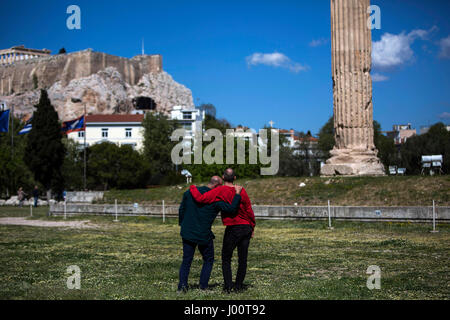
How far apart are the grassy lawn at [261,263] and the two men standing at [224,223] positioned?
1.08 feet

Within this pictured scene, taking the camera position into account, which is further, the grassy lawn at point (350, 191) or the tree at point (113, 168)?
the tree at point (113, 168)

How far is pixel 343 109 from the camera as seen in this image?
88.5 feet

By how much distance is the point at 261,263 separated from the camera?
11.6 meters

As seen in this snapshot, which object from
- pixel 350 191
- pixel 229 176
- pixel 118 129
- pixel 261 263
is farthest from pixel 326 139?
pixel 229 176

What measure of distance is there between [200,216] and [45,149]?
49.1 m

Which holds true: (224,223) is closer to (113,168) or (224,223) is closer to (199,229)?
(199,229)

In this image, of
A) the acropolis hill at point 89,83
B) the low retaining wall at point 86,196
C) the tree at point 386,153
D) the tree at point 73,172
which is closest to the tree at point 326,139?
the tree at point 386,153

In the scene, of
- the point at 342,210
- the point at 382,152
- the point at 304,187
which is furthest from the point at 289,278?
the point at 382,152

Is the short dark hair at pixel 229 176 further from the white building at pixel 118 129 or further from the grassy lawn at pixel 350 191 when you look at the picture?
the white building at pixel 118 129

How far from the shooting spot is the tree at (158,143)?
92.5m

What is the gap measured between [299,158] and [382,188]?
53.1 m

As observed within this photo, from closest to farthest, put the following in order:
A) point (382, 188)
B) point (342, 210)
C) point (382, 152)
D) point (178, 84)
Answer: point (342, 210), point (382, 188), point (382, 152), point (178, 84)
